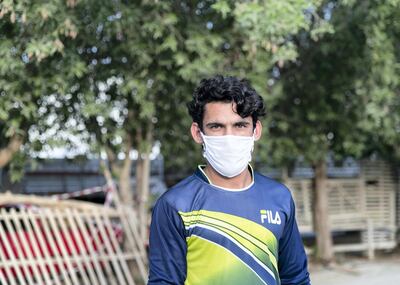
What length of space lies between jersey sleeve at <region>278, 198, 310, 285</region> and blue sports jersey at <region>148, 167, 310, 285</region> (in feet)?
0.26

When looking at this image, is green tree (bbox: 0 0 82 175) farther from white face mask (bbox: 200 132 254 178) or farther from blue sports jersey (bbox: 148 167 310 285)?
blue sports jersey (bbox: 148 167 310 285)

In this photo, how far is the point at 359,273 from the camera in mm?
9664

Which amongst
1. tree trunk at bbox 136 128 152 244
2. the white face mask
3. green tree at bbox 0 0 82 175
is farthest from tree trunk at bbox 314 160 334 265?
the white face mask

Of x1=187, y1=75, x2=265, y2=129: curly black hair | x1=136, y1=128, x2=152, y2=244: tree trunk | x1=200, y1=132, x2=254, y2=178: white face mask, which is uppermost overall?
x1=187, y1=75, x2=265, y2=129: curly black hair

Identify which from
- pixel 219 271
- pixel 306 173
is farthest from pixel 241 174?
pixel 306 173

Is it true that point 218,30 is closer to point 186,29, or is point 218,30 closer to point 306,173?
point 186,29

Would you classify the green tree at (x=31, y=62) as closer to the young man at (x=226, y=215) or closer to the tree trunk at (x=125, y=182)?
the tree trunk at (x=125, y=182)

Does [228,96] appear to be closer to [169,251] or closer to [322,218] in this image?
[169,251]

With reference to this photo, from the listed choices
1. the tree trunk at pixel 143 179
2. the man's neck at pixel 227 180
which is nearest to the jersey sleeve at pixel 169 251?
the man's neck at pixel 227 180

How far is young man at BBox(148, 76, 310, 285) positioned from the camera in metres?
1.97

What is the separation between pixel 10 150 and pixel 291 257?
5529 mm

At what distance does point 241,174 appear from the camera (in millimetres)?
2148

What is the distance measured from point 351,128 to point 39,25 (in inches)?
213

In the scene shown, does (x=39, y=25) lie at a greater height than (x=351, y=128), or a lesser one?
greater
